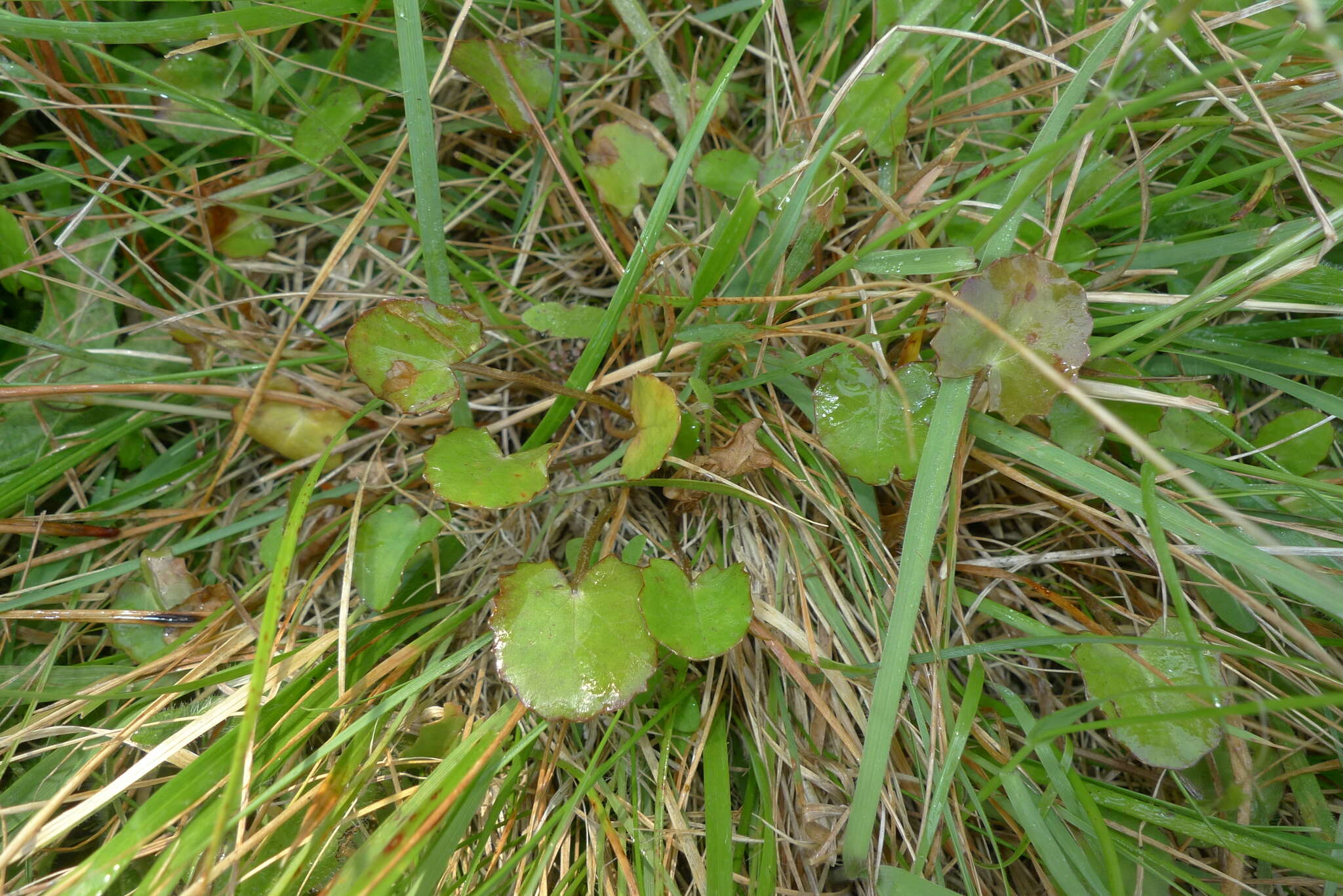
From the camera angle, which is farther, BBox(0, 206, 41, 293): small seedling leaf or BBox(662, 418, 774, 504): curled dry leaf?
BBox(0, 206, 41, 293): small seedling leaf

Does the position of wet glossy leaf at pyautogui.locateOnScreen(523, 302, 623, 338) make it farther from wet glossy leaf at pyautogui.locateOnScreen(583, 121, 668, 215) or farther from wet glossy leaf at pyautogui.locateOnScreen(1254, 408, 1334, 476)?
wet glossy leaf at pyautogui.locateOnScreen(1254, 408, 1334, 476)

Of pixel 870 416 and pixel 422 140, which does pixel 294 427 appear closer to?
pixel 422 140

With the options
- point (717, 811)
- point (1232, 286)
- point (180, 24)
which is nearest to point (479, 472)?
point (717, 811)

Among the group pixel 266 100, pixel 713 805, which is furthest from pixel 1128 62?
pixel 266 100

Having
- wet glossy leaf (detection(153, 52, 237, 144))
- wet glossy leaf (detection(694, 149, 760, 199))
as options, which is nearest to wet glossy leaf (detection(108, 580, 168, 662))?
wet glossy leaf (detection(153, 52, 237, 144))

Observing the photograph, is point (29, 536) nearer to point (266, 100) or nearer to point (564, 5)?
point (266, 100)

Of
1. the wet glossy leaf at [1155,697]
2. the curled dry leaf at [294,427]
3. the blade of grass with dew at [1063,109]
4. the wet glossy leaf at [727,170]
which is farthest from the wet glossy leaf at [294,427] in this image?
the wet glossy leaf at [1155,697]

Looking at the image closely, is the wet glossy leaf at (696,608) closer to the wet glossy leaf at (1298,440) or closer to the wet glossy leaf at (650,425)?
the wet glossy leaf at (650,425)
